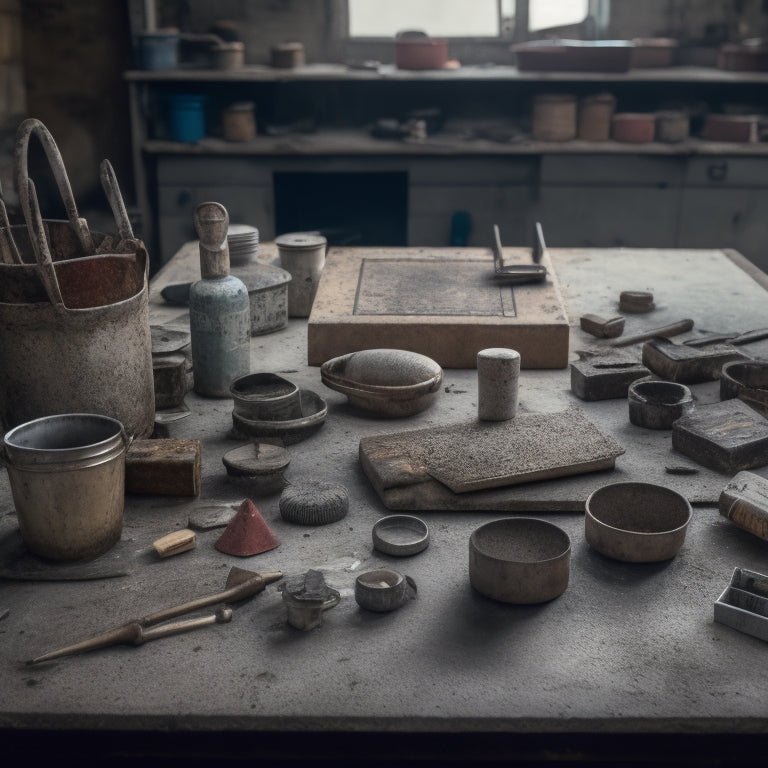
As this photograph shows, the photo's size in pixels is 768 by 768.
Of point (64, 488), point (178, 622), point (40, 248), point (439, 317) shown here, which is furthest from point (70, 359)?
point (439, 317)

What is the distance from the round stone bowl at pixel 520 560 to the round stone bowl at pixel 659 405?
74 centimetres

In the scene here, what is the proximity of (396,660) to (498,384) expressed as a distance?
37.7 inches

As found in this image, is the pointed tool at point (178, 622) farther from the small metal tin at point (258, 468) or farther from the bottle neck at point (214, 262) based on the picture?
the bottle neck at point (214, 262)

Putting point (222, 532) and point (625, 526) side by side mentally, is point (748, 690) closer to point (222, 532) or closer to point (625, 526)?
point (625, 526)

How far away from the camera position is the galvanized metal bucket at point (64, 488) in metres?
1.74

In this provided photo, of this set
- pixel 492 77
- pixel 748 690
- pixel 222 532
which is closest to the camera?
pixel 748 690

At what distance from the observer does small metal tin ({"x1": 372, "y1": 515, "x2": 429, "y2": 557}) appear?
6.11 ft

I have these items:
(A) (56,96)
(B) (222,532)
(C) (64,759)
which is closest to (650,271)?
(B) (222,532)

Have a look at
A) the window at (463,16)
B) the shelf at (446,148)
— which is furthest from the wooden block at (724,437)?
the window at (463,16)

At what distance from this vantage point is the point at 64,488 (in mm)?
1760

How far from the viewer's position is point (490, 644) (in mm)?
1595

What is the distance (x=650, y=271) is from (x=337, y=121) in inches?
144

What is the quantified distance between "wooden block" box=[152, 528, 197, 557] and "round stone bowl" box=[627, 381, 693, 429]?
120 centimetres

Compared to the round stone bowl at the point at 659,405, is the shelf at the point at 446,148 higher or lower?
higher
